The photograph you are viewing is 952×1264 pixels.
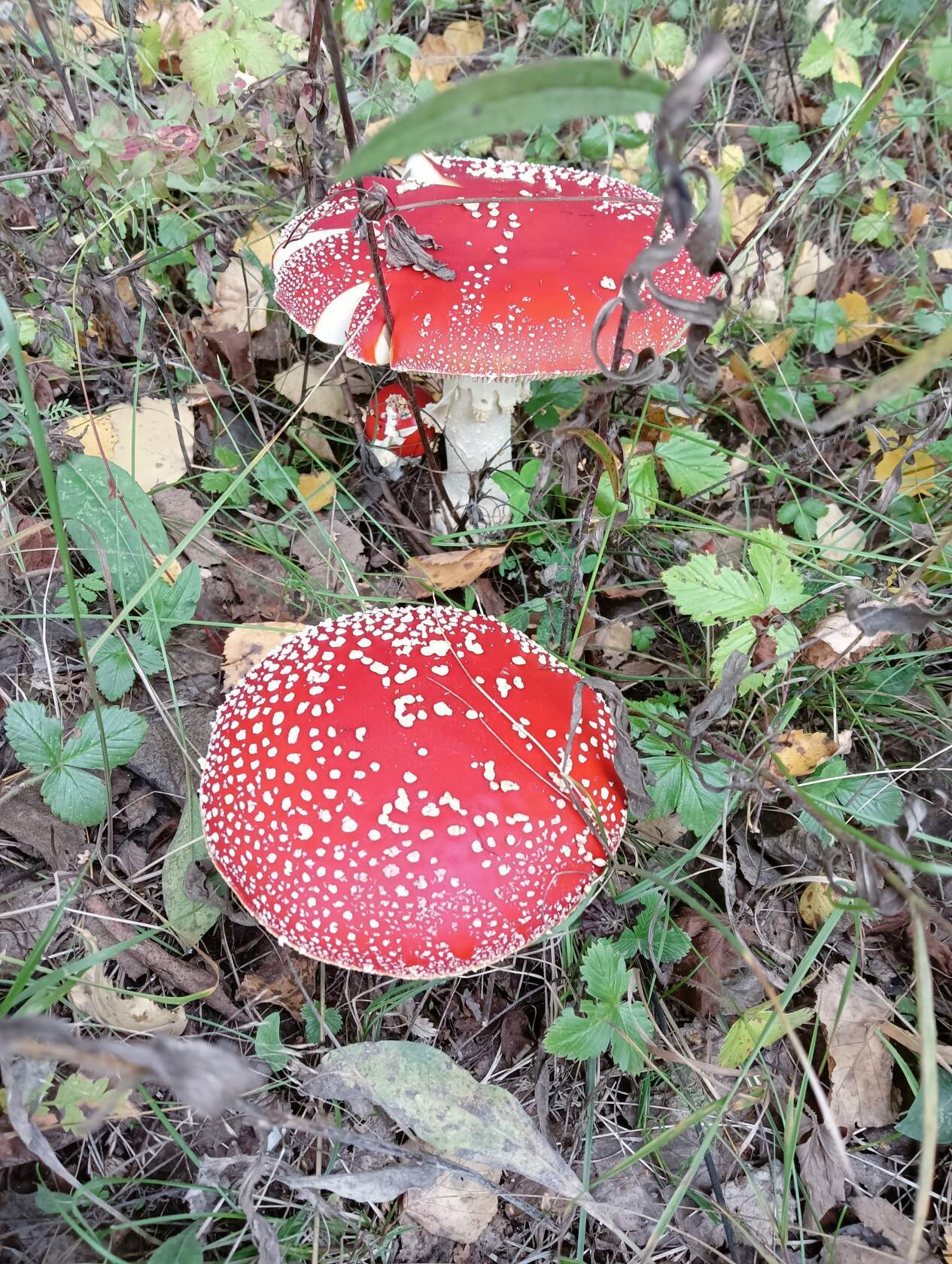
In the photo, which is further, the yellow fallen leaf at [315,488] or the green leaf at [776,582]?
the yellow fallen leaf at [315,488]

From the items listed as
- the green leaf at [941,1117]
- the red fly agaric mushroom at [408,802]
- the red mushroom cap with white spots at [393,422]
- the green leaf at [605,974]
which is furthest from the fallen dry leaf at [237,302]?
the green leaf at [941,1117]

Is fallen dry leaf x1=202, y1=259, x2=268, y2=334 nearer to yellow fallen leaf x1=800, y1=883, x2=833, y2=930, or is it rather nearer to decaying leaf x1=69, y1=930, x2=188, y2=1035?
decaying leaf x1=69, y1=930, x2=188, y2=1035

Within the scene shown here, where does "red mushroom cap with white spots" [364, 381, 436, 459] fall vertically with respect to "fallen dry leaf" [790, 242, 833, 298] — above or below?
below

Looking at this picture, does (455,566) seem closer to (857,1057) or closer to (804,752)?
(804,752)

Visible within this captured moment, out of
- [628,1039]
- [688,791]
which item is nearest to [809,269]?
[688,791]

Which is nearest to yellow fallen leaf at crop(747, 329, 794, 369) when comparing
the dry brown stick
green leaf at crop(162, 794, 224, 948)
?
green leaf at crop(162, 794, 224, 948)

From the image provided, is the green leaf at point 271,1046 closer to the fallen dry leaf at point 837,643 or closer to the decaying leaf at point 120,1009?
the decaying leaf at point 120,1009
